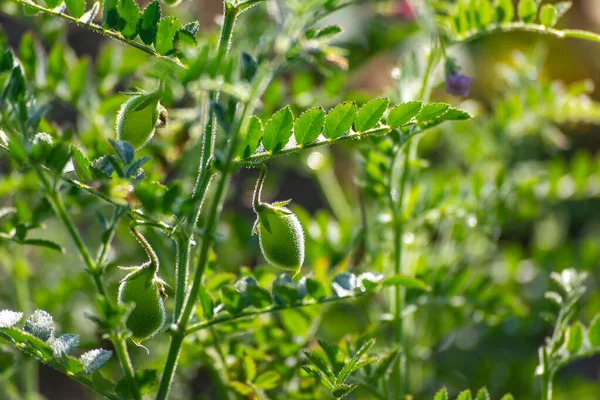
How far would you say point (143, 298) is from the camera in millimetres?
691

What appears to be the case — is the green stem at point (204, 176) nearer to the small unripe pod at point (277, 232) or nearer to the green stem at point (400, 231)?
the small unripe pod at point (277, 232)

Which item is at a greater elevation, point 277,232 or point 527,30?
point 527,30

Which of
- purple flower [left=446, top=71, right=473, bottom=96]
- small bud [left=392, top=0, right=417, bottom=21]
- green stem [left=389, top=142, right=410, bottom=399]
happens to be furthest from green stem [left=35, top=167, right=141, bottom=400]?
small bud [left=392, top=0, right=417, bottom=21]

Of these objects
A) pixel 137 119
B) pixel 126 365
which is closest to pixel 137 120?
pixel 137 119

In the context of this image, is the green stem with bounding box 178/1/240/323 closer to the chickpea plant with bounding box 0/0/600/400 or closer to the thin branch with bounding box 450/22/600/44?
the chickpea plant with bounding box 0/0/600/400

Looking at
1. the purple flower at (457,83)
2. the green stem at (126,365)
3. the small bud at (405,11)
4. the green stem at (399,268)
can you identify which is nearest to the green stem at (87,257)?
the green stem at (126,365)

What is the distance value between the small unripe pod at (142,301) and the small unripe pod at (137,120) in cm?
13

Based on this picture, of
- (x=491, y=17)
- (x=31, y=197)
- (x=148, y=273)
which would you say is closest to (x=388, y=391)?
(x=148, y=273)

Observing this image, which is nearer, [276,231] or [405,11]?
[276,231]

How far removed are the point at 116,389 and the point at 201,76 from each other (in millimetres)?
315

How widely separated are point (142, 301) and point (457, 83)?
1.53ft

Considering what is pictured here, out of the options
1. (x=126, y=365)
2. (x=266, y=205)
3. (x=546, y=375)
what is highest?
(x=266, y=205)

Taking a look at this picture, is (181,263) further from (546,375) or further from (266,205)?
(546,375)

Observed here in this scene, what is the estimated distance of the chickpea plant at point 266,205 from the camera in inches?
25.9
